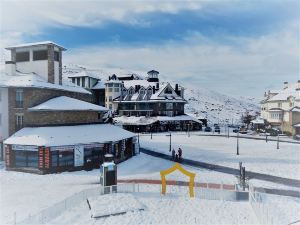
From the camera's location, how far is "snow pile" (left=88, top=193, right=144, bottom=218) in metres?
19.1

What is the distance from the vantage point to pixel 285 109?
227 feet

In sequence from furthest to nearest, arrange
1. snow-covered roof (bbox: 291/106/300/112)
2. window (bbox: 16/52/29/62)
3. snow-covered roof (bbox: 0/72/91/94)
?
snow-covered roof (bbox: 291/106/300/112) → window (bbox: 16/52/29/62) → snow-covered roof (bbox: 0/72/91/94)

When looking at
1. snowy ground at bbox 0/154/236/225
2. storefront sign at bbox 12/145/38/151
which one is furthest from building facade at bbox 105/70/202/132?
storefront sign at bbox 12/145/38/151

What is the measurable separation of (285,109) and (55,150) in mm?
55920

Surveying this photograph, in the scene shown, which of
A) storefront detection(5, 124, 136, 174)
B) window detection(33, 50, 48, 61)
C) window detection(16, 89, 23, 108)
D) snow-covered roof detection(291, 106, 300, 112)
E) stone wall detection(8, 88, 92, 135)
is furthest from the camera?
snow-covered roof detection(291, 106, 300, 112)

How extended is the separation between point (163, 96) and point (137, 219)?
2295 inches

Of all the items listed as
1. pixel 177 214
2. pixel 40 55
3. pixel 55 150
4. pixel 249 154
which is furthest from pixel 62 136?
pixel 249 154

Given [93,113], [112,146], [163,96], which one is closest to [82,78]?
[163,96]

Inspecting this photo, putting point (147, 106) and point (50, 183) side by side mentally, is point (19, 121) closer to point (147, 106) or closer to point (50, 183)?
point (50, 183)

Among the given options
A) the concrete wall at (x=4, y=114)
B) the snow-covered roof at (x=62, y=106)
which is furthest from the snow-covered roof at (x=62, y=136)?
the concrete wall at (x=4, y=114)

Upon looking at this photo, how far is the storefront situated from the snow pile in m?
10.7

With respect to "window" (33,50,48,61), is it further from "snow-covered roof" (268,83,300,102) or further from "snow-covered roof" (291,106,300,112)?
"snow-covered roof" (268,83,300,102)

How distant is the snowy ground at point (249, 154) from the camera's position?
32406mm

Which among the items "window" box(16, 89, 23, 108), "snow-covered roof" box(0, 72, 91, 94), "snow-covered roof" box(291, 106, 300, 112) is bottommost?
"snow-covered roof" box(291, 106, 300, 112)
